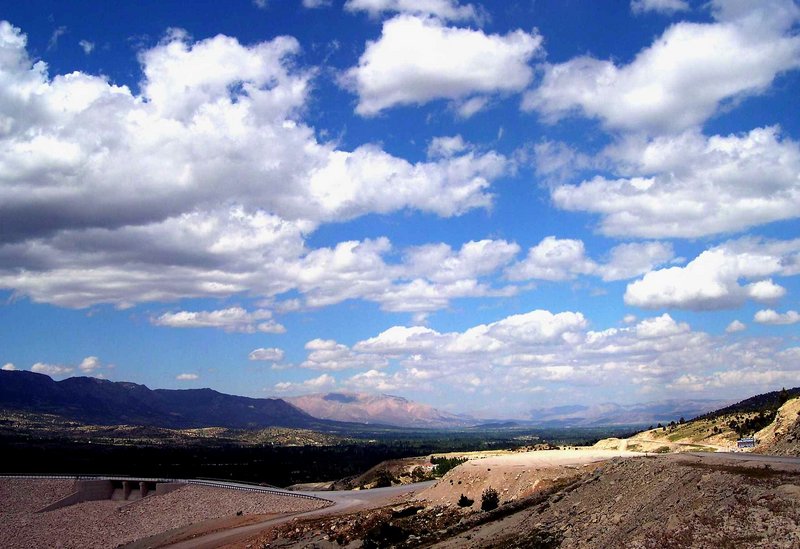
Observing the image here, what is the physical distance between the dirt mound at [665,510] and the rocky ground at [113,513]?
38.5 meters

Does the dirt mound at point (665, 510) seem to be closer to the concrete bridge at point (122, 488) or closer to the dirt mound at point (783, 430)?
the dirt mound at point (783, 430)

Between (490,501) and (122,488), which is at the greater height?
(490,501)

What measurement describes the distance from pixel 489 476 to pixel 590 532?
25.1 metres

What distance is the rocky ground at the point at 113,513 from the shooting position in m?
65.1

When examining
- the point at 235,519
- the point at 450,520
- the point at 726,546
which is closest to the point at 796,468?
the point at 726,546

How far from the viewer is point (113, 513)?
239 ft

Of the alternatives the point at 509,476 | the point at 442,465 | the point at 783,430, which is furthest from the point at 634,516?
the point at 442,465

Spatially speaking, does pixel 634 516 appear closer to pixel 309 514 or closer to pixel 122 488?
pixel 309 514

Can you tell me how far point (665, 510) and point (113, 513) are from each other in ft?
216

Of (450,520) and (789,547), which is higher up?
(789,547)

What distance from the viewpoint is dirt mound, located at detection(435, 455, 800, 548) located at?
816 inches

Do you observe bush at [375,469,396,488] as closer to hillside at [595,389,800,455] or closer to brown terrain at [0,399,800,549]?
brown terrain at [0,399,800,549]

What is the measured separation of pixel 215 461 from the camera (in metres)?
150

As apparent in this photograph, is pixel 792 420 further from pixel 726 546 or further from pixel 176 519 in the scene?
pixel 176 519
